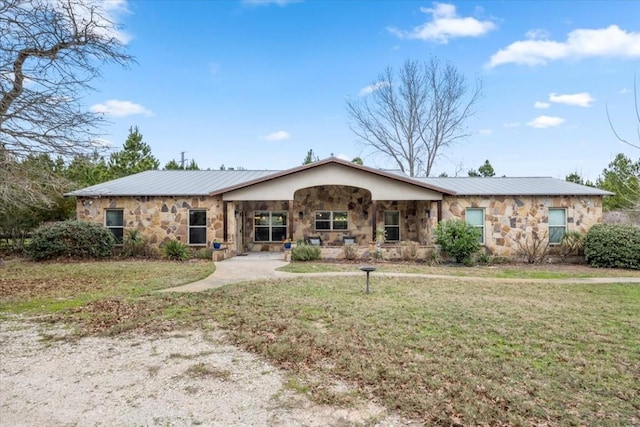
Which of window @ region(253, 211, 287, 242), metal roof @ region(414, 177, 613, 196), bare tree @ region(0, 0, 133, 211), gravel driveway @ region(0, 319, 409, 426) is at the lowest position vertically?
gravel driveway @ region(0, 319, 409, 426)

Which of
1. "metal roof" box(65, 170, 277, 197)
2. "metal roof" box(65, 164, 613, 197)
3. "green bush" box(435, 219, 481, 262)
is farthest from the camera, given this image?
"metal roof" box(65, 170, 277, 197)

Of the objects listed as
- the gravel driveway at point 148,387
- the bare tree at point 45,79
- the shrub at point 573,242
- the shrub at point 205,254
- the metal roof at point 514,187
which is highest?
the bare tree at point 45,79

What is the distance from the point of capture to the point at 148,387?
4.10m

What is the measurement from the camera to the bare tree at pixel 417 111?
2928 cm

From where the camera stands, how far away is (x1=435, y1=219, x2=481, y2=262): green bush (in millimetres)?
14703

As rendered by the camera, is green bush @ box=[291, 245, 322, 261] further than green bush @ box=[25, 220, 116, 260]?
Yes

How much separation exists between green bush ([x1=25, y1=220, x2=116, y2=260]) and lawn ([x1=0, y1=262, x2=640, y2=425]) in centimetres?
428

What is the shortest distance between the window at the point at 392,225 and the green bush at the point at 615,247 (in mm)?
8084

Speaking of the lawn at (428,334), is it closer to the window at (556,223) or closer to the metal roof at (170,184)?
the metal roof at (170,184)

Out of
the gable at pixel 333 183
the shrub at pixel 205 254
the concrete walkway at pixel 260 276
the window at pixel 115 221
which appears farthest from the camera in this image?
the window at pixel 115 221

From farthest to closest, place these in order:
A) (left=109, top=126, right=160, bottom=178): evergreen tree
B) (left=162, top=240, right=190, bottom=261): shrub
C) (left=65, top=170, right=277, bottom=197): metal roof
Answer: (left=109, top=126, right=160, bottom=178): evergreen tree
(left=65, top=170, right=277, bottom=197): metal roof
(left=162, top=240, right=190, bottom=261): shrub

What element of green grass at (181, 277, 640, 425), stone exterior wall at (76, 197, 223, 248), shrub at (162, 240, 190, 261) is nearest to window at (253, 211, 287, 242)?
stone exterior wall at (76, 197, 223, 248)

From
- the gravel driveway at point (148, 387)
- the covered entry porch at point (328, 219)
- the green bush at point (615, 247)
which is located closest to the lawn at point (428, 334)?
the gravel driveway at point (148, 387)

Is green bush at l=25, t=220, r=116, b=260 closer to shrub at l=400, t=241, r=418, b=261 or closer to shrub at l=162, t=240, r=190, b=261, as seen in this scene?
shrub at l=162, t=240, r=190, b=261
